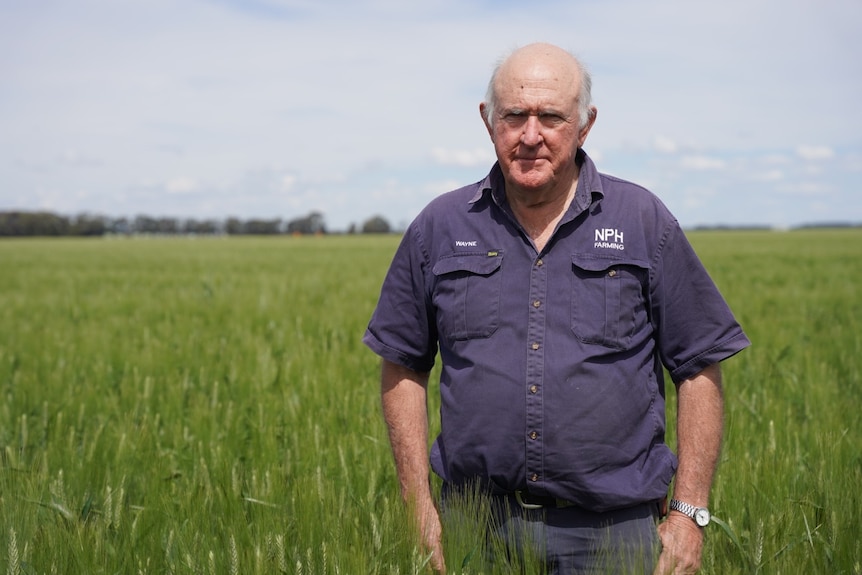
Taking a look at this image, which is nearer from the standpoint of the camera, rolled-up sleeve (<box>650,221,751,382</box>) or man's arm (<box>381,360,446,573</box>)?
rolled-up sleeve (<box>650,221,751,382</box>)

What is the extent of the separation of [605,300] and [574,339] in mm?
132

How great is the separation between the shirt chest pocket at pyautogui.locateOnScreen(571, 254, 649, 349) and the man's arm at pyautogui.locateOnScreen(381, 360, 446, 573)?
0.58 metres

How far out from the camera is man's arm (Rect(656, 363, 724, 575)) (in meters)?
2.39

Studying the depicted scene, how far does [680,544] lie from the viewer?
2350 millimetres

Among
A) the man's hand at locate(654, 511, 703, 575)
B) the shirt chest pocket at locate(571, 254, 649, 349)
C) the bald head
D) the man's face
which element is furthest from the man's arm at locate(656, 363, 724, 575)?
the bald head

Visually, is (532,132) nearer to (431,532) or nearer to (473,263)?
(473,263)

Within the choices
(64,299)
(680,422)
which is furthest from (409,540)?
(64,299)

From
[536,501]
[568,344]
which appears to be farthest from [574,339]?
[536,501]

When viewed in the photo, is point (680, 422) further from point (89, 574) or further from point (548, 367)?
point (89, 574)

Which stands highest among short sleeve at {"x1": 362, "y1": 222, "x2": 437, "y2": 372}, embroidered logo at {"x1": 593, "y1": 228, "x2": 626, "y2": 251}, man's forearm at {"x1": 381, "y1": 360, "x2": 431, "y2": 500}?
embroidered logo at {"x1": 593, "y1": 228, "x2": 626, "y2": 251}

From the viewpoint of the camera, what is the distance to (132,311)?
33.7 ft

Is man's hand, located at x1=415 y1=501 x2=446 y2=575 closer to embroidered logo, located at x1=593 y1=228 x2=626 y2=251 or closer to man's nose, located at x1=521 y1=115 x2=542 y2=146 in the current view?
embroidered logo, located at x1=593 y1=228 x2=626 y2=251

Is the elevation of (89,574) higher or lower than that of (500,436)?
lower

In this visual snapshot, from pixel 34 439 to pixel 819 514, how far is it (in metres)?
3.53
